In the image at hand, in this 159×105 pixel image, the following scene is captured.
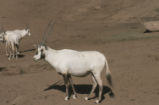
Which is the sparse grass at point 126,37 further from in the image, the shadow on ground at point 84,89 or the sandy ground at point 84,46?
the shadow on ground at point 84,89

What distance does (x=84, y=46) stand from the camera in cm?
1736

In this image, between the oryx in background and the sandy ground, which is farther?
the sandy ground

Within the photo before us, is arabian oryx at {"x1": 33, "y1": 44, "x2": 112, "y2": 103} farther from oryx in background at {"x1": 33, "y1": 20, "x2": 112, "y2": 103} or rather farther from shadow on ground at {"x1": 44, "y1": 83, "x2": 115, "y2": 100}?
shadow on ground at {"x1": 44, "y1": 83, "x2": 115, "y2": 100}

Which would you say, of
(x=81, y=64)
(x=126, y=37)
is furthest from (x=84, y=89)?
(x=126, y=37)

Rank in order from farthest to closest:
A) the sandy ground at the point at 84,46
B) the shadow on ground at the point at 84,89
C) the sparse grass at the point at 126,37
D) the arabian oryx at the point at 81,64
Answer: the sparse grass at the point at 126,37
the shadow on ground at the point at 84,89
the sandy ground at the point at 84,46
the arabian oryx at the point at 81,64

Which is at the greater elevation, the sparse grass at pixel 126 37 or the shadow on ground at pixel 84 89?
the shadow on ground at pixel 84 89

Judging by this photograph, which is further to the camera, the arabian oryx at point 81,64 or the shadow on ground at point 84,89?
the shadow on ground at point 84,89

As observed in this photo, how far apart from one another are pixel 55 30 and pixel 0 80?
11770 mm

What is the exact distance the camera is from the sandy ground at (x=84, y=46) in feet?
30.8

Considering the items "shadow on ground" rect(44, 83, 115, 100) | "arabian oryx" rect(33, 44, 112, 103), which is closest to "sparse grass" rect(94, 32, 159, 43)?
"shadow on ground" rect(44, 83, 115, 100)

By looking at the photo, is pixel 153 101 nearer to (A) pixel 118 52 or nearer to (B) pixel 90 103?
(B) pixel 90 103

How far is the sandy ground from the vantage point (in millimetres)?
9375

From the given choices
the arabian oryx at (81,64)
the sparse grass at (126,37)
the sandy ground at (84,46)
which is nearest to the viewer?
the arabian oryx at (81,64)

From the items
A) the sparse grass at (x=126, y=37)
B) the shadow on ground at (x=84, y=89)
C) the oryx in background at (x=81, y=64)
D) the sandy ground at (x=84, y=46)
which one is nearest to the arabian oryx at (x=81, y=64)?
the oryx in background at (x=81, y=64)
